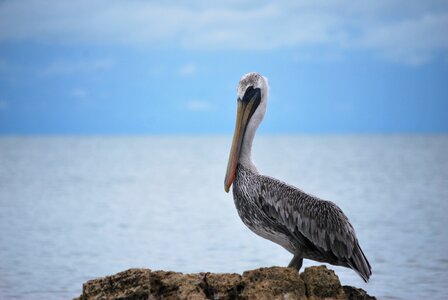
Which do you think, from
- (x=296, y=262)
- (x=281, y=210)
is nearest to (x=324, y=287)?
(x=296, y=262)

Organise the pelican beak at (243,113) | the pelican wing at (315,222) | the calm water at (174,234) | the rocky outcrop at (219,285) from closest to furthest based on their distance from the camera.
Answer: the rocky outcrop at (219,285) → the pelican wing at (315,222) → the pelican beak at (243,113) → the calm water at (174,234)

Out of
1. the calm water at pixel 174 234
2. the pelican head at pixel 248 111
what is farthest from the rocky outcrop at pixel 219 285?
the calm water at pixel 174 234

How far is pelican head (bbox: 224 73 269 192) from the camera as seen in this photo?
6113 millimetres

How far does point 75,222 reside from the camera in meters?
17.0

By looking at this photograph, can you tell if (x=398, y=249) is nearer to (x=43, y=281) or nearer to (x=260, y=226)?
(x=43, y=281)

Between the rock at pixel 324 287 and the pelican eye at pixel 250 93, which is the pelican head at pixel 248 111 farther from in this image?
the rock at pixel 324 287

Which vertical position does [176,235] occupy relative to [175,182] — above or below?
below

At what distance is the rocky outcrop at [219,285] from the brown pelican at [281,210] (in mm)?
735

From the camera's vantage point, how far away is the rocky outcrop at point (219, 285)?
4559 millimetres

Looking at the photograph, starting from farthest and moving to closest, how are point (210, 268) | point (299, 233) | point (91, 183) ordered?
point (91, 183)
point (210, 268)
point (299, 233)

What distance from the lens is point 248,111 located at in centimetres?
615

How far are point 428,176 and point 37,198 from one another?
63.9 feet

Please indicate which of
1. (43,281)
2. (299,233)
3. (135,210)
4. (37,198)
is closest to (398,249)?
(43,281)

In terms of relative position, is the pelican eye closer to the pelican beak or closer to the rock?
the pelican beak
